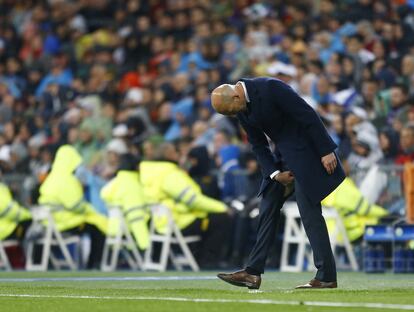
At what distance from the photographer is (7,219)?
2042 centimetres

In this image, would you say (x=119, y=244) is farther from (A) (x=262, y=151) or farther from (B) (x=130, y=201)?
(A) (x=262, y=151)

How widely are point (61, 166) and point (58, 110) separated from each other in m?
5.26

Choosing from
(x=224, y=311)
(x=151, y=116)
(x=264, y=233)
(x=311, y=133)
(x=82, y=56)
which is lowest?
(x=224, y=311)

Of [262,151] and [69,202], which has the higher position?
[69,202]

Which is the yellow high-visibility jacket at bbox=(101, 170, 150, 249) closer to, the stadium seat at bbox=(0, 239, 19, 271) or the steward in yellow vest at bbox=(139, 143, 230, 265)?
the steward in yellow vest at bbox=(139, 143, 230, 265)

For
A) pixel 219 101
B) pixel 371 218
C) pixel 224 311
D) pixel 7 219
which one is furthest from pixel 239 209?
pixel 224 311

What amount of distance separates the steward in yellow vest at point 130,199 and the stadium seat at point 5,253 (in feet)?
5.58

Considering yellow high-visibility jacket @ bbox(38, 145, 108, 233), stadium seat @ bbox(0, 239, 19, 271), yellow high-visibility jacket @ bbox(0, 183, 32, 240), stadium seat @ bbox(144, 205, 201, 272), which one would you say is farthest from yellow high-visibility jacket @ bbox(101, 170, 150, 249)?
stadium seat @ bbox(0, 239, 19, 271)

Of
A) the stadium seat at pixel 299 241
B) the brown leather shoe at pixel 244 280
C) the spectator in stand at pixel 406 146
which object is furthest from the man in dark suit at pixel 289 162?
the spectator in stand at pixel 406 146

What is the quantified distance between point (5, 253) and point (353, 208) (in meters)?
5.57

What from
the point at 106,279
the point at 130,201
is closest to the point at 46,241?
the point at 130,201

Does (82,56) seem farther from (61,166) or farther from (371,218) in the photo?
(371,218)

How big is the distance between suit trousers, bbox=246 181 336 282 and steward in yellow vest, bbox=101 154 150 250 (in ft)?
24.3

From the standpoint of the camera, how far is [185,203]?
19.1 meters
